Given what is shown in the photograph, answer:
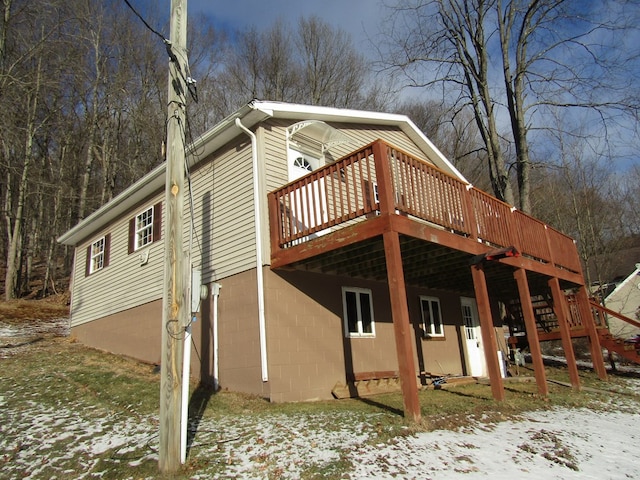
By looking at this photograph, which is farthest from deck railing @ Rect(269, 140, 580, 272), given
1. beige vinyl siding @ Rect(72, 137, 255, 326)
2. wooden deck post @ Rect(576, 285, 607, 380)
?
wooden deck post @ Rect(576, 285, 607, 380)

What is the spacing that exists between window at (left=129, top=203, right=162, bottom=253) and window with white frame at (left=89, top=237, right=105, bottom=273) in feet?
7.52

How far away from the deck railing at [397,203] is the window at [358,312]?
5.74ft

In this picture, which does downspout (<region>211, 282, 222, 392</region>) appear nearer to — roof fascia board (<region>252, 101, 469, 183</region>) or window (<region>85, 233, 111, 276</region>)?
roof fascia board (<region>252, 101, 469, 183</region>)

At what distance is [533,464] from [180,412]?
3893 mm

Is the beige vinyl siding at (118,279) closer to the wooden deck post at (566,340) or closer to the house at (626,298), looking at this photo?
the wooden deck post at (566,340)

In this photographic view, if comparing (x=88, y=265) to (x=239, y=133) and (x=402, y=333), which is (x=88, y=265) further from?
(x=402, y=333)

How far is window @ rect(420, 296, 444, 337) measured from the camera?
12078 mm

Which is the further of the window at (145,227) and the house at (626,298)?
the house at (626,298)

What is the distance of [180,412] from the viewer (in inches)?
182

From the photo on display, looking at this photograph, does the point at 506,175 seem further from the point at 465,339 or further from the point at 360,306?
the point at 360,306

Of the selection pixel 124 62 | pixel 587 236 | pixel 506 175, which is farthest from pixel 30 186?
pixel 587 236

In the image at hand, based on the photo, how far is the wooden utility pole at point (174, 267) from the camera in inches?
179

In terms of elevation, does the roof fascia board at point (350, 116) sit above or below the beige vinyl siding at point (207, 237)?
above

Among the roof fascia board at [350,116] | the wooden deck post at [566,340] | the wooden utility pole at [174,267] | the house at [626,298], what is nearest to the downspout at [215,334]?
the roof fascia board at [350,116]
